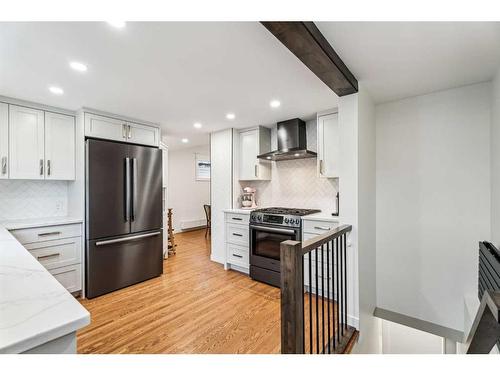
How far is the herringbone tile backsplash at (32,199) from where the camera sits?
9.37ft

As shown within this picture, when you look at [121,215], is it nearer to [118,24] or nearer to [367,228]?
[118,24]

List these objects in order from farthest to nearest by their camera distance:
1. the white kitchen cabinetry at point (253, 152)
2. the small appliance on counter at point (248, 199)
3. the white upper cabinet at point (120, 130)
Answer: the small appliance on counter at point (248, 199)
the white kitchen cabinetry at point (253, 152)
the white upper cabinet at point (120, 130)

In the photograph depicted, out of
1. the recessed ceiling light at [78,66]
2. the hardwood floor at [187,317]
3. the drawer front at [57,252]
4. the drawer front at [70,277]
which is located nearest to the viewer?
the recessed ceiling light at [78,66]

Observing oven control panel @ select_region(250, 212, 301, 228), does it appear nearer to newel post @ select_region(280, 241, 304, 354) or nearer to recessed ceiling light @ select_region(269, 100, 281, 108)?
recessed ceiling light @ select_region(269, 100, 281, 108)

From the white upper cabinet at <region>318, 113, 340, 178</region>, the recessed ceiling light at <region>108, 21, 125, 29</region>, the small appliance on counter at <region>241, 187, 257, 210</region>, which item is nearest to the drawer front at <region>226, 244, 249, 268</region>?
the small appliance on counter at <region>241, 187, 257, 210</region>

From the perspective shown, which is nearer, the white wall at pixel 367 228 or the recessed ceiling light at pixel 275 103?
the white wall at pixel 367 228

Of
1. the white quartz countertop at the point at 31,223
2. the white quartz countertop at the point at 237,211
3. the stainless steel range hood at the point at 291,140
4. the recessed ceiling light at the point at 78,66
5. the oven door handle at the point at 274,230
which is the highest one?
the recessed ceiling light at the point at 78,66

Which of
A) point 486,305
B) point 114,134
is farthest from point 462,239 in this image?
point 114,134

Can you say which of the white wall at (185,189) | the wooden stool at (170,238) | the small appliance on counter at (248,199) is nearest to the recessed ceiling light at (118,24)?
the small appliance on counter at (248,199)

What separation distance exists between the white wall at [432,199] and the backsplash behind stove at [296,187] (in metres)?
0.76

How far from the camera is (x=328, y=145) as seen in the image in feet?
9.93

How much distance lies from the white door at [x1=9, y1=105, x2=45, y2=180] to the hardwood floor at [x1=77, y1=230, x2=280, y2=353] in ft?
5.38

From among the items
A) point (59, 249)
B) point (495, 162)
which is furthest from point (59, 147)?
point (495, 162)

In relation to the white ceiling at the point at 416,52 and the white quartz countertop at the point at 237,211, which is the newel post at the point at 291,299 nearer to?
the white ceiling at the point at 416,52
